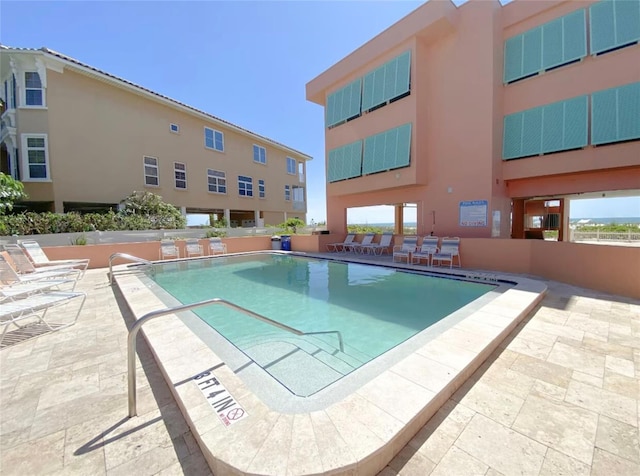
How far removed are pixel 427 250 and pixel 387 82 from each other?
7.44 meters

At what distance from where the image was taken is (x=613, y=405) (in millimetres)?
2389

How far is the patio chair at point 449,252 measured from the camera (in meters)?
9.24

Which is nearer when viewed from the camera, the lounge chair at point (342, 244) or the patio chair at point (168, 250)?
the patio chair at point (168, 250)

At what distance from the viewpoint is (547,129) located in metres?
8.95

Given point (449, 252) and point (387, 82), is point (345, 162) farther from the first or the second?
point (449, 252)

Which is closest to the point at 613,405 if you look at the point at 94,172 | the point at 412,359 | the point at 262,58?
the point at 412,359

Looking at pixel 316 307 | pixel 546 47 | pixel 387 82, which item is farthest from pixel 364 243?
pixel 546 47

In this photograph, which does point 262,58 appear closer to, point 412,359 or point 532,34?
point 532,34

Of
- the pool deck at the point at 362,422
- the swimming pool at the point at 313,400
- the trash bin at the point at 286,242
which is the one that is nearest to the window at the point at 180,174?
the trash bin at the point at 286,242

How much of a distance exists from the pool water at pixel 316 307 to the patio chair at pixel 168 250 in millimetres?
1036

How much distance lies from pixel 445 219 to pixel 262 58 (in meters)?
12.1

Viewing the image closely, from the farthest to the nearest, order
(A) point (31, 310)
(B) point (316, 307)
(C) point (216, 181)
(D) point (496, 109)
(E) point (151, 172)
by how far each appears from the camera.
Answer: (C) point (216, 181) → (E) point (151, 172) → (D) point (496, 109) → (B) point (316, 307) → (A) point (31, 310)

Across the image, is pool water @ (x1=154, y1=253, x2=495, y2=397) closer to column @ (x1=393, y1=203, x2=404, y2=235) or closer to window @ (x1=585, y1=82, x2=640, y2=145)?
window @ (x1=585, y1=82, x2=640, y2=145)

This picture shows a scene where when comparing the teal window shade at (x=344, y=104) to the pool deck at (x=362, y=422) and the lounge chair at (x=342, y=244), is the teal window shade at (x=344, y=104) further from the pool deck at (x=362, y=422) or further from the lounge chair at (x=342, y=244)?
the pool deck at (x=362, y=422)
